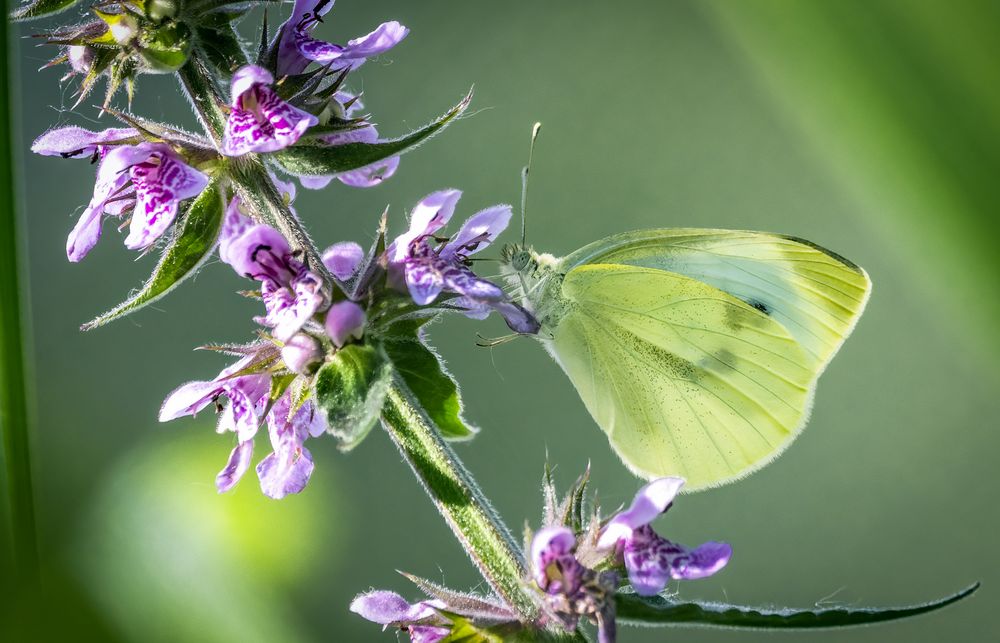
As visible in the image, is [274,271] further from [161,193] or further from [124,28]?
[124,28]

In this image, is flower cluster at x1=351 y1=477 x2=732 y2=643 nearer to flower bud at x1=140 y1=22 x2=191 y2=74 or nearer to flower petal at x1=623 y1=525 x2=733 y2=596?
flower petal at x1=623 y1=525 x2=733 y2=596

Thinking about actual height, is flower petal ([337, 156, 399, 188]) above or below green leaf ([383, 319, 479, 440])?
above

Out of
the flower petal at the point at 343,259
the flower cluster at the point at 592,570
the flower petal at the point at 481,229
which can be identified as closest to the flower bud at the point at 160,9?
the flower petal at the point at 343,259

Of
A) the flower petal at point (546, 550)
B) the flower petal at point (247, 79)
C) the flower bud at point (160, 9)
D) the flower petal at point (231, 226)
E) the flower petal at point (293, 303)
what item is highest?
the flower bud at point (160, 9)

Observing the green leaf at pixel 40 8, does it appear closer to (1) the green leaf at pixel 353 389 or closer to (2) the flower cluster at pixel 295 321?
(2) the flower cluster at pixel 295 321

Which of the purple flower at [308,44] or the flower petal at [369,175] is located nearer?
the purple flower at [308,44]

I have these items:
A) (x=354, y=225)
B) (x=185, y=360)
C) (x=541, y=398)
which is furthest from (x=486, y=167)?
(x=185, y=360)

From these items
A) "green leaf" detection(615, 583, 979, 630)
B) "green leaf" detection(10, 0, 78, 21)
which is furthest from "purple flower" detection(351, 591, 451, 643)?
"green leaf" detection(10, 0, 78, 21)
